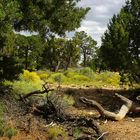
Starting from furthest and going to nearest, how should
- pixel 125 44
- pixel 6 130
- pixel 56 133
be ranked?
pixel 125 44, pixel 56 133, pixel 6 130

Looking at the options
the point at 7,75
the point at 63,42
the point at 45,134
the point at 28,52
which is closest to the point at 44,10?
the point at 7,75

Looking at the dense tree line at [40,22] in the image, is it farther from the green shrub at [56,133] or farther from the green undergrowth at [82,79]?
the green undergrowth at [82,79]

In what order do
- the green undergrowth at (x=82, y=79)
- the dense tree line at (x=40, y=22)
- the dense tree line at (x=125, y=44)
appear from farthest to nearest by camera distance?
the green undergrowth at (x=82, y=79), the dense tree line at (x=125, y=44), the dense tree line at (x=40, y=22)

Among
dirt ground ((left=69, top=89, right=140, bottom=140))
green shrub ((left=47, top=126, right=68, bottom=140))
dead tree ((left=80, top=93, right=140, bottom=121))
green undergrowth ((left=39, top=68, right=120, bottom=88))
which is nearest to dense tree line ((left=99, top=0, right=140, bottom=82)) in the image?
dirt ground ((left=69, top=89, right=140, bottom=140))

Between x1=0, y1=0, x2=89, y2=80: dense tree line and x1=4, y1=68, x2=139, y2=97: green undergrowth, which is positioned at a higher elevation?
x1=0, y1=0, x2=89, y2=80: dense tree line

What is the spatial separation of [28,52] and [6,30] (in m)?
44.1

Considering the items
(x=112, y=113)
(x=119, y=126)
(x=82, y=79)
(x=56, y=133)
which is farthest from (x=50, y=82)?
(x=56, y=133)

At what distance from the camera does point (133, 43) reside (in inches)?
859

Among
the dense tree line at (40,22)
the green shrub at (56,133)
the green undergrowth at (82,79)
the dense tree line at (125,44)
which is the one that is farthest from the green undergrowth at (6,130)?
the green undergrowth at (82,79)

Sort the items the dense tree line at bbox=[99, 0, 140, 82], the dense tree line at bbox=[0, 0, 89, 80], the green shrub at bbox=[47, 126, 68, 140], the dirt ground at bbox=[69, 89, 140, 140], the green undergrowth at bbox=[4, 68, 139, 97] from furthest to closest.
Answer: the dense tree line at bbox=[99, 0, 140, 82] → the green undergrowth at bbox=[4, 68, 139, 97] → the dense tree line at bbox=[0, 0, 89, 80] → the dirt ground at bbox=[69, 89, 140, 140] → the green shrub at bbox=[47, 126, 68, 140]

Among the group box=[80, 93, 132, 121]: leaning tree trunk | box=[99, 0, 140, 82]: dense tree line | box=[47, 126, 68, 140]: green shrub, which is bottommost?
box=[47, 126, 68, 140]: green shrub

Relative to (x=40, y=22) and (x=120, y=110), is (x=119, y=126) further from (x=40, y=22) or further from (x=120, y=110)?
(x=40, y=22)

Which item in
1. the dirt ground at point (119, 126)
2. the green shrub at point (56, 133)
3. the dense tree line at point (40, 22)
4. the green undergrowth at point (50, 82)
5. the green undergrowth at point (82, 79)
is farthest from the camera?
the green undergrowth at point (82, 79)

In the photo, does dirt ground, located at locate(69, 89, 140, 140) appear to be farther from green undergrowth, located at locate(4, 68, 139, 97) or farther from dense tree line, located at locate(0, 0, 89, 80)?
dense tree line, located at locate(0, 0, 89, 80)
